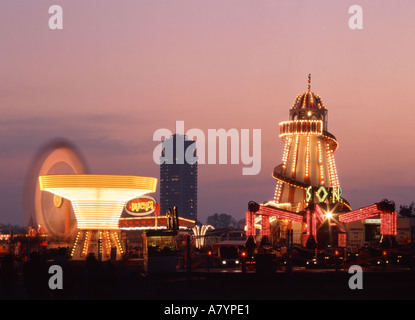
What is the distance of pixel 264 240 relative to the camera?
60094mm

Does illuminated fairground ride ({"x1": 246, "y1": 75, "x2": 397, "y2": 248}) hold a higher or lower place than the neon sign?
higher

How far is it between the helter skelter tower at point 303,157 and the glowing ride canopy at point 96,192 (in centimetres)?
3356

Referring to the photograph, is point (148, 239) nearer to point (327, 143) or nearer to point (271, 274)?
point (271, 274)

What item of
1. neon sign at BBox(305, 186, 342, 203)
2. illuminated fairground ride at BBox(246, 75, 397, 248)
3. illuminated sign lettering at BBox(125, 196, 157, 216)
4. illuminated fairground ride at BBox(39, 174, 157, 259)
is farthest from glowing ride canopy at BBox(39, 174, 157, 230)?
illuminated sign lettering at BBox(125, 196, 157, 216)

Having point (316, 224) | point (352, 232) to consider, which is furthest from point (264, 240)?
point (352, 232)

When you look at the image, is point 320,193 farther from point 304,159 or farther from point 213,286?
point 213,286

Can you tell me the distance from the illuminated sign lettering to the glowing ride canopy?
53.0 meters

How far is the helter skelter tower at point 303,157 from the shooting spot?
95.9 meters

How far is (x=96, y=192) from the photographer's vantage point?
211 feet

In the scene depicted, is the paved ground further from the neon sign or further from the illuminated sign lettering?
the illuminated sign lettering

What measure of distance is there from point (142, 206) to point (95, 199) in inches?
2198

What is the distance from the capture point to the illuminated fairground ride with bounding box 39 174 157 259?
6394 cm
